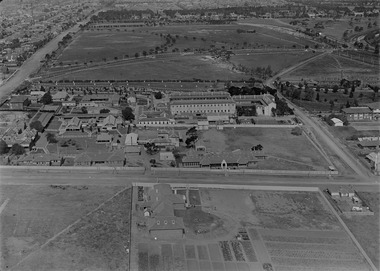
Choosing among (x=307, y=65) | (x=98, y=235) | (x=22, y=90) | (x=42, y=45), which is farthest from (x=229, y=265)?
(x=42, y=45)

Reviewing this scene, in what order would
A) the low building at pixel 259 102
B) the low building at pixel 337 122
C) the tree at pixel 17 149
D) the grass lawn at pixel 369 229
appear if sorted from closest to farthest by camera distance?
the grass lawn at pixel 369 229
the tree at pixel 17 149
the low building at pixel 337 122
the low building at pixel 259 102

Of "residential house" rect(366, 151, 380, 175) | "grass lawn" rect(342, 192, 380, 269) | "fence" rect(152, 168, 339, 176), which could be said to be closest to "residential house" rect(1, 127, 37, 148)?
"fence" rect(152, 168, 339, 176)

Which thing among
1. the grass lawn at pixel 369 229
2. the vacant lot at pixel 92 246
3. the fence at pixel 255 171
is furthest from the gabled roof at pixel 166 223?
the grass lawn at pixel 369 229

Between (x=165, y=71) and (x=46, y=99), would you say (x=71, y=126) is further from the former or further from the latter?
(x=165, y=71)

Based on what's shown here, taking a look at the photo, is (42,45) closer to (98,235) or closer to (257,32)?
(257,32)

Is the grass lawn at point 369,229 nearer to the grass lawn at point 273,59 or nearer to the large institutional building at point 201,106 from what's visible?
the large institutional building at point 201,106

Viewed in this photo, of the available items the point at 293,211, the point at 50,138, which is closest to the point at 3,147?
the point at 50,138
